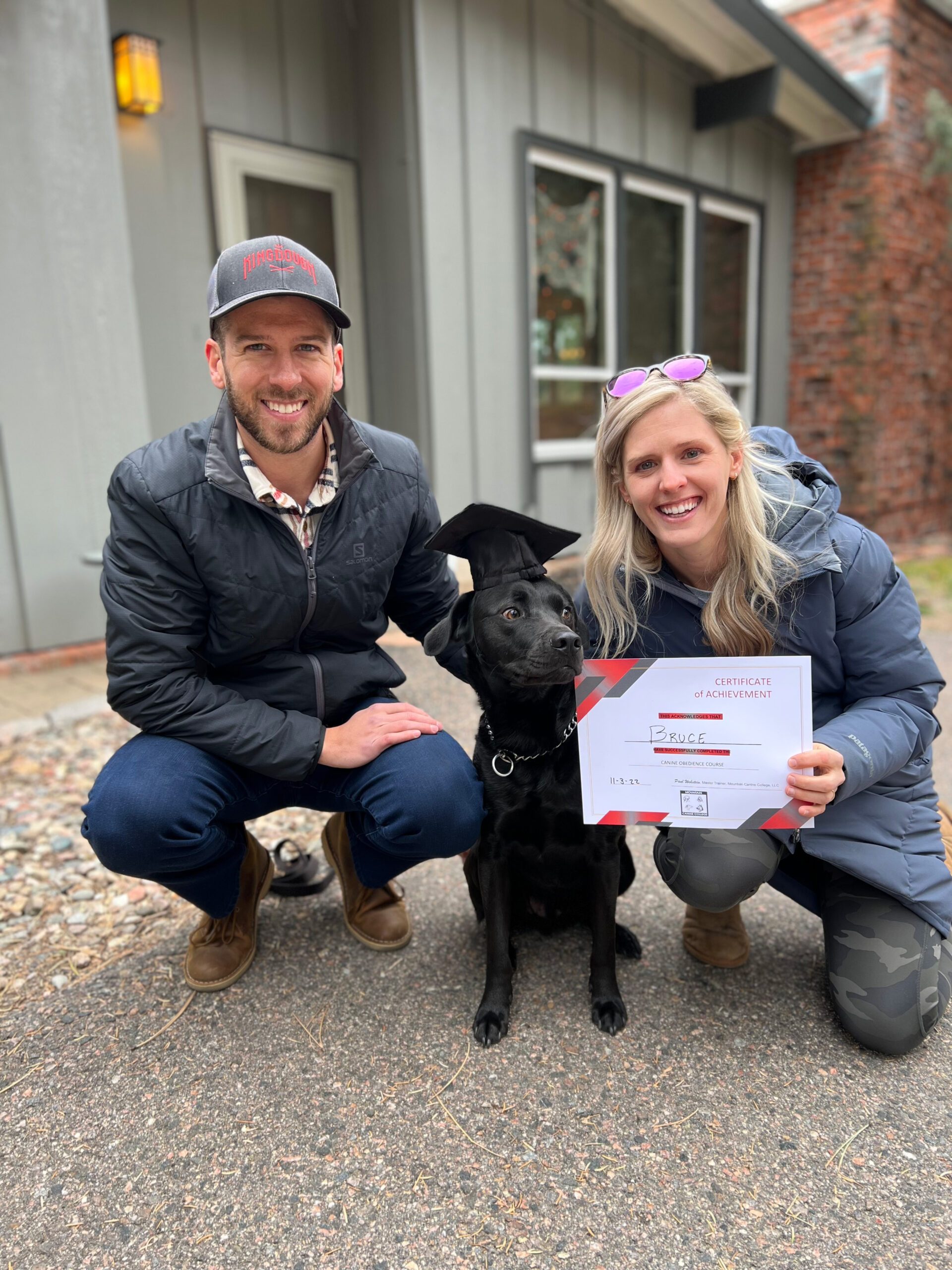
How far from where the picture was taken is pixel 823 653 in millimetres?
1942

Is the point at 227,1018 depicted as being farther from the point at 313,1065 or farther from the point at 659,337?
the point at 659,337

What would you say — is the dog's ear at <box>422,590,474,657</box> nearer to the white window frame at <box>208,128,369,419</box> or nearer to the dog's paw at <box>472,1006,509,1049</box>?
the dog's paw at <box>472,1006,509,1049</box>

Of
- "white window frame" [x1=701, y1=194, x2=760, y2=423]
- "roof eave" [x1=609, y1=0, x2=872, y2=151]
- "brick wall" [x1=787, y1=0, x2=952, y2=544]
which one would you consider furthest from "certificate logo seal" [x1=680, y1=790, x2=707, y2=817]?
"brick wall" [x1=787, y1=0, x2=952, y2=544]

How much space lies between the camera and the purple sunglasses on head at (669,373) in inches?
74.9

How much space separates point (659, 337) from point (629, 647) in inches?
242

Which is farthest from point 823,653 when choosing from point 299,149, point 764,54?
point 764,54

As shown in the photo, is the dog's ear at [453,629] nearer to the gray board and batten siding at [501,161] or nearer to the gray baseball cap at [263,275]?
the gray baseball cap at [263,275]

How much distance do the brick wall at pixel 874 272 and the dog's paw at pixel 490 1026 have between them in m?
7.75

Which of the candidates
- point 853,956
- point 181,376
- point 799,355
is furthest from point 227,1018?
point 799,355

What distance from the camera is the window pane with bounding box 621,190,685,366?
695 centimetres

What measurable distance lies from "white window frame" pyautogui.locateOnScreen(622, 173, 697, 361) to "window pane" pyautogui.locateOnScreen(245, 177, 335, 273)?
2.57 meters

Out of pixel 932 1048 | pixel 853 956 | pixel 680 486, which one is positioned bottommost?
pixel 932 1048

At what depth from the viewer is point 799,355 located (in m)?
8.67

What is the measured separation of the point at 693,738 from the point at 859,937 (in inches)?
22.8
